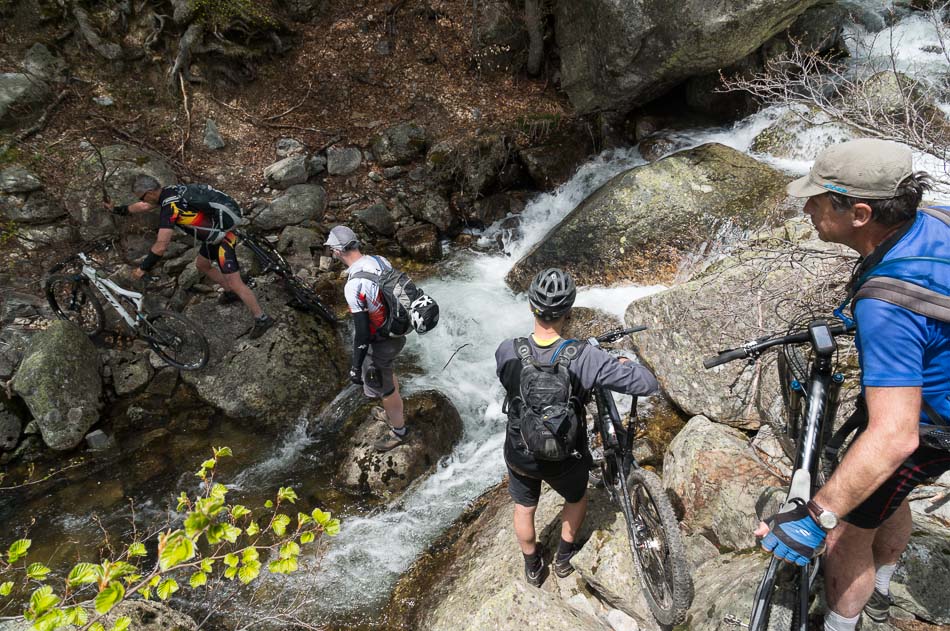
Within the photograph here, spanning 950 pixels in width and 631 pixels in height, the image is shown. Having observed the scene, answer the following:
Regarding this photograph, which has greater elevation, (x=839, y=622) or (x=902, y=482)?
(x=902, y=482)

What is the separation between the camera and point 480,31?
1201 cm

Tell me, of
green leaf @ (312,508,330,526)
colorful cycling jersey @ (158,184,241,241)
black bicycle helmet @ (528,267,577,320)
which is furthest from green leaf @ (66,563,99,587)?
colorful cycling jersey @ (158,184,241,241)

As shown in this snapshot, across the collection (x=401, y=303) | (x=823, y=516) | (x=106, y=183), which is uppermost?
(x=823, y=516)

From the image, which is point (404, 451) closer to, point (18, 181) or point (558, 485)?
point (558, 485)

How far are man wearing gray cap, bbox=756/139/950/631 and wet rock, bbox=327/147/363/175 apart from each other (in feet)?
31.9

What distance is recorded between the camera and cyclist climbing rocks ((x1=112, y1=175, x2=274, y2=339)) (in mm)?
6496

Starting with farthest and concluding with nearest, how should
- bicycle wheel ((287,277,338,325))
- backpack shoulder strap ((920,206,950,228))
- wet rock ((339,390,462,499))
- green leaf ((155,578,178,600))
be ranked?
1. bicycle wheel ((287,277,338,325))
2. wet rock ((339,390,462,499))
3. backpack shoulder strap ((920,206,950,228))
4. green leaf ((155,578,178,600))

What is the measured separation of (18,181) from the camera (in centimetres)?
823

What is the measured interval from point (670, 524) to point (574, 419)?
964 millimetres

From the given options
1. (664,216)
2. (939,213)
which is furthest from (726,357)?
(664,216)

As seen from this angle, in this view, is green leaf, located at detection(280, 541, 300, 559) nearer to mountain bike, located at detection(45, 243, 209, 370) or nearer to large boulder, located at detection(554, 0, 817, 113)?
mountain bike, located at detection(45, 243, 209, 370)

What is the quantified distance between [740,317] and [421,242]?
6441 millimetres

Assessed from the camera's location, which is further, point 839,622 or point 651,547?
point 651,547

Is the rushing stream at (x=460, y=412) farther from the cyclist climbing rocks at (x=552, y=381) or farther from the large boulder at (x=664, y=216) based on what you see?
the cyclist climbing rocks at (x=552, y=381)
